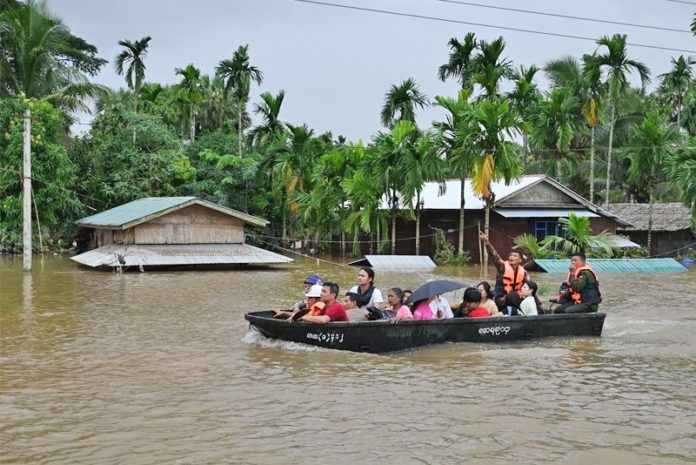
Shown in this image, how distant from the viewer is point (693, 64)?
43094 mm

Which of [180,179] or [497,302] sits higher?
[180,179]

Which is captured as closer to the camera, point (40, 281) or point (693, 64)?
point (40, 281)

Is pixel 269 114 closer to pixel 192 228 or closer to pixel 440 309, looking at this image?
pixel 192 228

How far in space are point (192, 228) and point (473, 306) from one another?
18.2 meters

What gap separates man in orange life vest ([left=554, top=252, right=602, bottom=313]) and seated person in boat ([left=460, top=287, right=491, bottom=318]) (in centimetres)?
186

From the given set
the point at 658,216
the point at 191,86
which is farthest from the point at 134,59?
the point at 658,216

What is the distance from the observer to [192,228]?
29375 millimetres

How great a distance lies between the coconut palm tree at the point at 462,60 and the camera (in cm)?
4156

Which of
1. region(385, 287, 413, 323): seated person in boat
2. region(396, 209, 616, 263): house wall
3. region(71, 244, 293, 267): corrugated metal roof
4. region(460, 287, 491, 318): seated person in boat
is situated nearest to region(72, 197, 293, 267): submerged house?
region(71, 244, 293, 267): corrugated metal roof

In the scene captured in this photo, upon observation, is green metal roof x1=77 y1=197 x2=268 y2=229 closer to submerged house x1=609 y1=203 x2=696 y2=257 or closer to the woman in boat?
the woman in boat

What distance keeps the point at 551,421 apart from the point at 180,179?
33555mm

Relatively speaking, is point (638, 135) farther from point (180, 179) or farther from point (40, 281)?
point (40, 281)

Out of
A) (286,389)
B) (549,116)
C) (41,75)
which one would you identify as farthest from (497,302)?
(41,75)

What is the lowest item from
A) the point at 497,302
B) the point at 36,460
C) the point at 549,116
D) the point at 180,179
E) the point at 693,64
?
the point at 36,460
